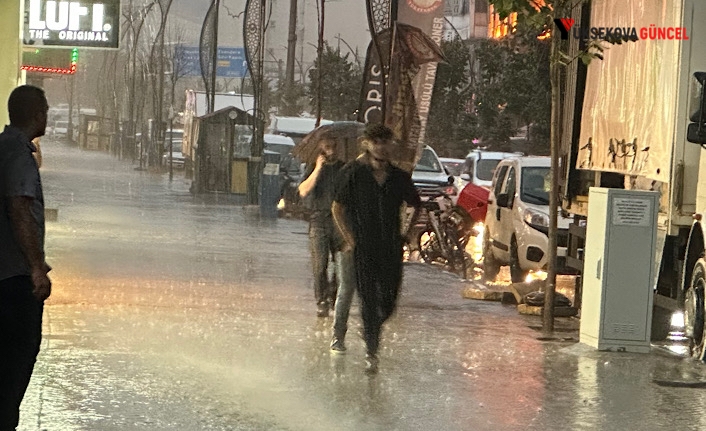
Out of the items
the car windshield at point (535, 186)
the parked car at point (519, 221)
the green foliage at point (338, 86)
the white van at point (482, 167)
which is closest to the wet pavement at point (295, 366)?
the parked car at point (519, 221)

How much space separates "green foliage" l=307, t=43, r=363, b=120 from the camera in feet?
196

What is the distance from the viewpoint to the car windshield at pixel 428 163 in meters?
30.2

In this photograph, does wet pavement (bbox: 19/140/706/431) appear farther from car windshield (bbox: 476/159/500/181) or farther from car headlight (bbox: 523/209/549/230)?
car windshield (bbox: 476/159/500/181)

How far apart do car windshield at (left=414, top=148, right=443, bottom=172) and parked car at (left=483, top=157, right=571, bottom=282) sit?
31.5ft

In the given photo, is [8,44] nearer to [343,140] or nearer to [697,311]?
[343,140]

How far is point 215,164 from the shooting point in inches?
1666

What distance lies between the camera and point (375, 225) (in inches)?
402

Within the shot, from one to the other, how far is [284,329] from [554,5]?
3.79 m

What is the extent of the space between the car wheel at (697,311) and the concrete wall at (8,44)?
31.8 ft

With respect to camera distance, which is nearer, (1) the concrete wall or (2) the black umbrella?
(1) the concrete wall

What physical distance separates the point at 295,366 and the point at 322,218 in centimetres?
337

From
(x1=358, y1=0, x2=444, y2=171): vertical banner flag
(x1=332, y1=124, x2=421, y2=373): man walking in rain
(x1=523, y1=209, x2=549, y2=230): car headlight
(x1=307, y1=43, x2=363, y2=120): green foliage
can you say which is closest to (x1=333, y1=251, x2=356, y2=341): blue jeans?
(x1=332, y1=124, x2=421, y2=373): man walking in rain

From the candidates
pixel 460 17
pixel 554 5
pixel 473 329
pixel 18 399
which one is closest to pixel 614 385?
pixel 473 329

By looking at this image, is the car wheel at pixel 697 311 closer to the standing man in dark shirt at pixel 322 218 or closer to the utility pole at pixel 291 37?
the standing man in dark shirt at pixel 322 218
